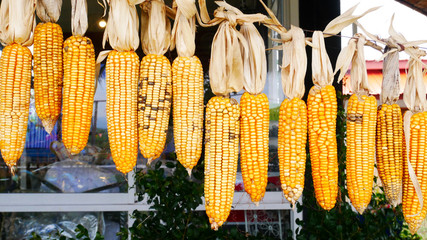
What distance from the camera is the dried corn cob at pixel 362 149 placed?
179cm

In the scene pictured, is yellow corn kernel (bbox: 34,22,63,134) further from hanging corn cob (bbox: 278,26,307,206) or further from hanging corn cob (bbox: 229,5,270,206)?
hanging corn cob (bbox: 278,26,307,206)

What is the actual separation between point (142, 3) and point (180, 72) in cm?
40

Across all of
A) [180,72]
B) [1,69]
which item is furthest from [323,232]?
[1,69]

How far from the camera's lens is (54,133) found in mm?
4402

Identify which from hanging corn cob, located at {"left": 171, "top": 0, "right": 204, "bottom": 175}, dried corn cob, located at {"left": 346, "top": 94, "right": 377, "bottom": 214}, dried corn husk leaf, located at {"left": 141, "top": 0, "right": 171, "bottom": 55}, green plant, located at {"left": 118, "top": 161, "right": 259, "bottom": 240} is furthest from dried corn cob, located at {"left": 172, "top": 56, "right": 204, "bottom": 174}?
green plant, located at {"left": 118, "top": 161, "right": 259, "bottom": 240}

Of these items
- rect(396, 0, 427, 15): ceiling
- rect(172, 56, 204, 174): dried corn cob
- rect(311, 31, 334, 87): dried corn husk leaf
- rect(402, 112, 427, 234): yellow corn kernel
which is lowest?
rect(402, 112, 427, 234): yellow corn kernel

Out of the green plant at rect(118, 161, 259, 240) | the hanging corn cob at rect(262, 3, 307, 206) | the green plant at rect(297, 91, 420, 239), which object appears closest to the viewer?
the hanging corn cob at rect(262, 3, 307, 206)

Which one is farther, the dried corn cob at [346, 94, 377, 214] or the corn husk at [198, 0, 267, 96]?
the dried corn cob at [346, 94, 377, 214]

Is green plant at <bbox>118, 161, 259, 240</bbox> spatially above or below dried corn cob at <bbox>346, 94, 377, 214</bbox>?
below

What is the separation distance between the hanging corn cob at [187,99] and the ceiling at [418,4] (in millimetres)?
1817

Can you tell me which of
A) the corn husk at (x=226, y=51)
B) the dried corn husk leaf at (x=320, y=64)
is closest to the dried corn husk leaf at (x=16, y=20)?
the corn husk at (x=226, y=51)

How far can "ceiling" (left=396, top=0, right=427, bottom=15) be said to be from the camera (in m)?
2.55

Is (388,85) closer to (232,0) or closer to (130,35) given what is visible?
(130,35)

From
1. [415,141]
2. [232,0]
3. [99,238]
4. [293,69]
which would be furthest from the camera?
[232,0]
